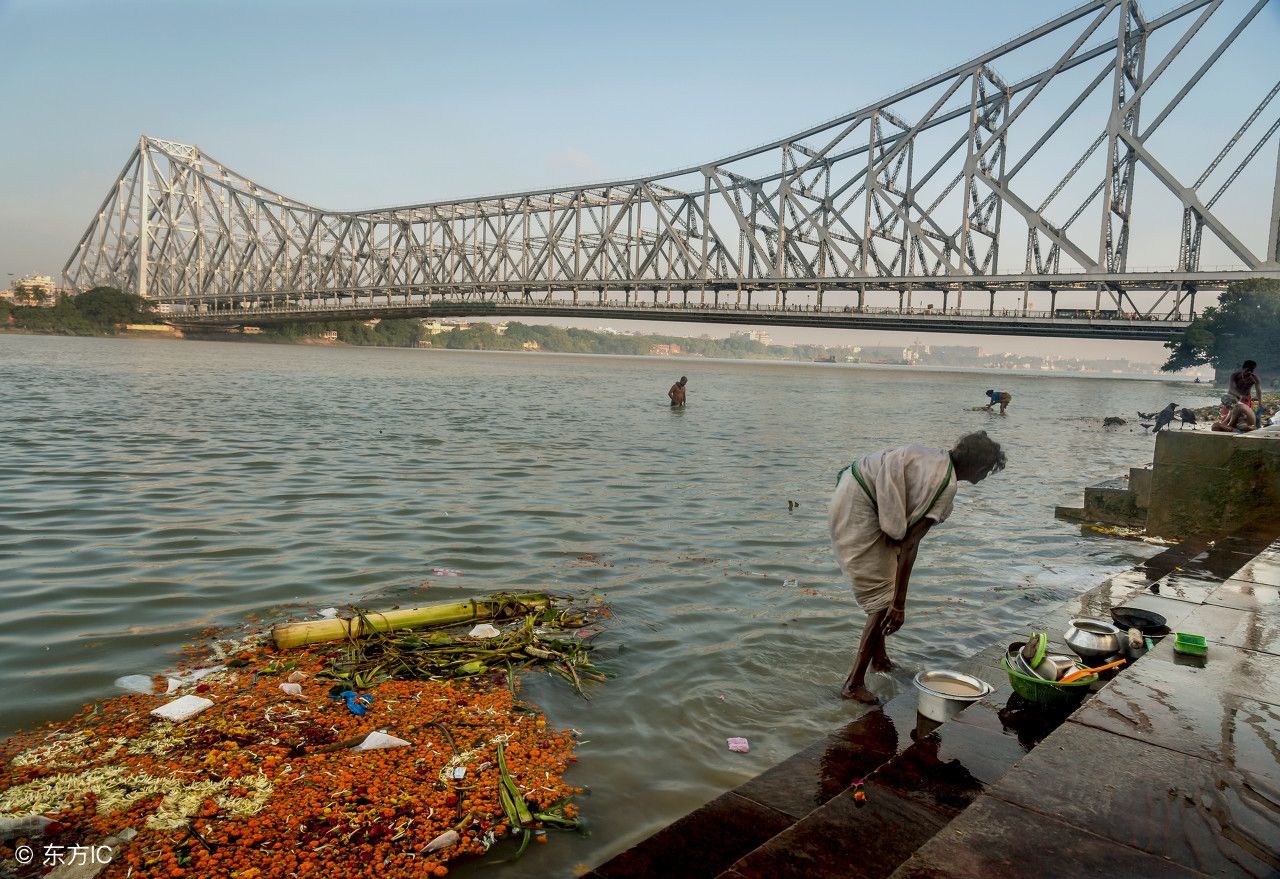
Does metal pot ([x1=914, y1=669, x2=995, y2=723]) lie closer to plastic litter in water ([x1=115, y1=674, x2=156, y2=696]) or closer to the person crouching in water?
the person crouching in water

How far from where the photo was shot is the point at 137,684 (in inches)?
161

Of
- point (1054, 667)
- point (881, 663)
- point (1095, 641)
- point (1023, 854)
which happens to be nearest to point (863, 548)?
A: point (881, 663)

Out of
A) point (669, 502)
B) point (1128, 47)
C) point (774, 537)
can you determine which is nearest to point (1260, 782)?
point (774, 537)

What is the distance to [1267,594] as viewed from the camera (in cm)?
474

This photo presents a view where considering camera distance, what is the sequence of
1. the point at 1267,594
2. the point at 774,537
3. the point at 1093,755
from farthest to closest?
the point at 774,537, the point at 1267,594, the point at 1093,755

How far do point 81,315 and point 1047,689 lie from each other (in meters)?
102

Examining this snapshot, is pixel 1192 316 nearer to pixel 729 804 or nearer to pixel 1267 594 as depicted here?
pixel 1267 594

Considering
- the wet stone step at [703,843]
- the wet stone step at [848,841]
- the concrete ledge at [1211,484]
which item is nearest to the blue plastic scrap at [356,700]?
the wet stone step at [703,843]

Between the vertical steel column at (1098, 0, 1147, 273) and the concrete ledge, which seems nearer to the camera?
the concrete ledge

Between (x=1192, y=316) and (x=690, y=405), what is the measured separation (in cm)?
4535

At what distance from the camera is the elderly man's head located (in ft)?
12.4

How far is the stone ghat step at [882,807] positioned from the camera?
2.21 m

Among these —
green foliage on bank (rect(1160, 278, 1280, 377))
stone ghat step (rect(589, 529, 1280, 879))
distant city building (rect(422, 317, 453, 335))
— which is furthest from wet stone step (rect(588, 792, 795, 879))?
distant city building (rect(422, 317, 453, 335))

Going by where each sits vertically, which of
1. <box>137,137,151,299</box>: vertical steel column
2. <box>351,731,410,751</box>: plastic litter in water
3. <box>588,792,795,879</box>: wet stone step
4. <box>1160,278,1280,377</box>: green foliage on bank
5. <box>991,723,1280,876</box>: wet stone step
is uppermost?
<box>137,137,151,299</box>: vertical steel column
